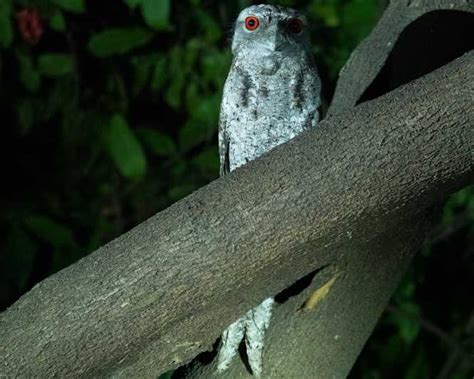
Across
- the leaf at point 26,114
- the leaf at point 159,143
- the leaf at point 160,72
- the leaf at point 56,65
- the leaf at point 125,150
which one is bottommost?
Answer: the leaf at point 159,143

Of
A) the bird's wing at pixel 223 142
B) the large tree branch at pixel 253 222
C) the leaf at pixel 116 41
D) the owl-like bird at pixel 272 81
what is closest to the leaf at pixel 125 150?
the leaf at pixel 116 41

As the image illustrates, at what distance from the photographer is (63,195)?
224 centimetres

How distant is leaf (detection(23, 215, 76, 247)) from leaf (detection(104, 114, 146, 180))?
20 cm

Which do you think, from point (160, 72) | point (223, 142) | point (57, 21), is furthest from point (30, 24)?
point (223, 142)

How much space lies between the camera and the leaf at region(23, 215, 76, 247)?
1891 mm

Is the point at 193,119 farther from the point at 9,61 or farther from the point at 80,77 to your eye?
the point at 9,61

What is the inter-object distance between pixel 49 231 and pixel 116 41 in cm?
49

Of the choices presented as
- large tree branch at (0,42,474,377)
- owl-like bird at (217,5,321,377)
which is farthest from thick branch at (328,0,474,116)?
large tree branch at (0,42,474,377)

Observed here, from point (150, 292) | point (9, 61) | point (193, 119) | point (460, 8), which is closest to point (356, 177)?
point (150, 292)

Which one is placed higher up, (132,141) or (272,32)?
(272,32)

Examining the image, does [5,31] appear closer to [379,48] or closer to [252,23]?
[252,23]

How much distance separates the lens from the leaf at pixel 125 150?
193 centimetres

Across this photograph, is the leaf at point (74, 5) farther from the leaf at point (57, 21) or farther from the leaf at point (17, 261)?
the leaf at point (17, 261)

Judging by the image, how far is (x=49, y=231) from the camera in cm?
192
